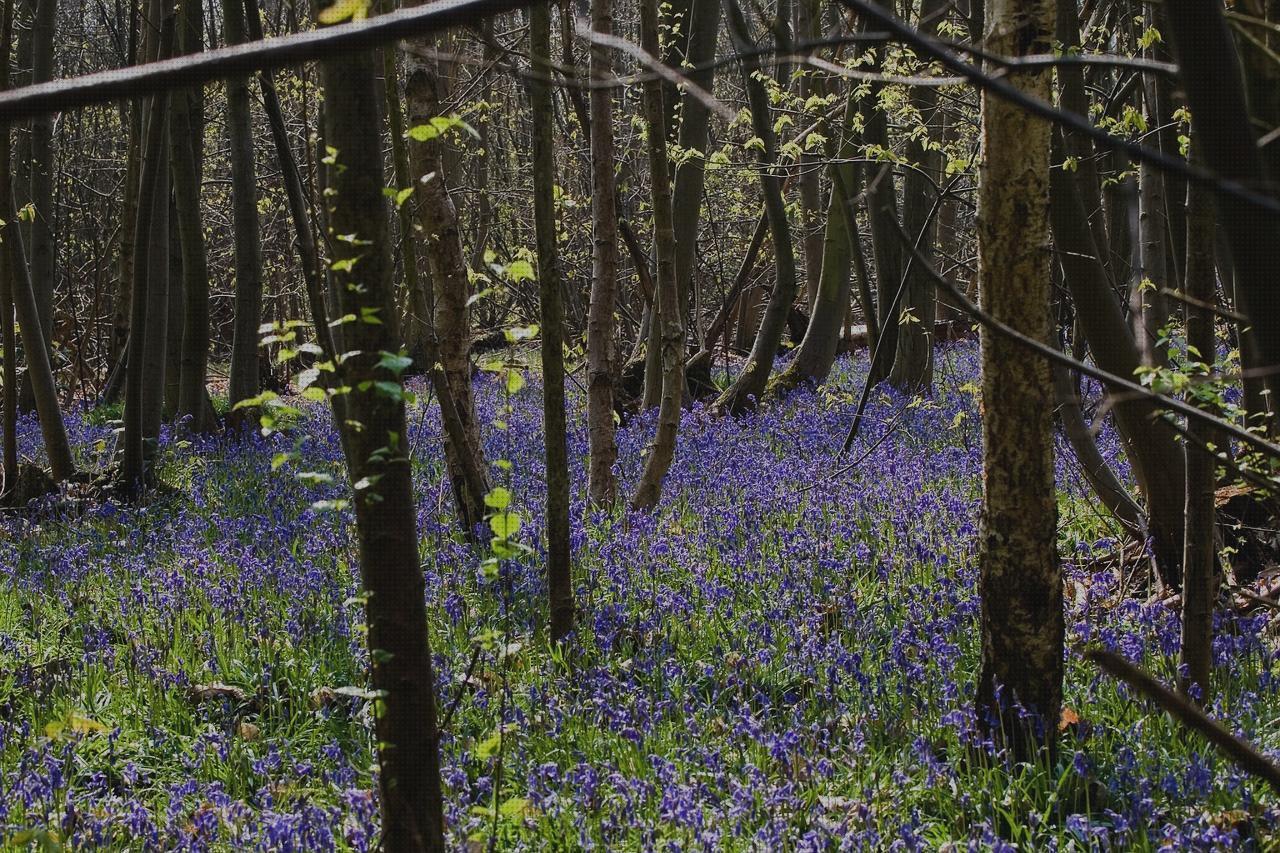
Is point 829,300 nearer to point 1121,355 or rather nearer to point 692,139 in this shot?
point 692,139

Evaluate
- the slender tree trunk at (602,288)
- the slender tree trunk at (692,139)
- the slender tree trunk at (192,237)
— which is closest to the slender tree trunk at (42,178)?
the slender tree trunk at (192,237)

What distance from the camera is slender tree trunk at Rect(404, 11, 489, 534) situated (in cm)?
553

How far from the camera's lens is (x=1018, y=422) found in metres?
3.04

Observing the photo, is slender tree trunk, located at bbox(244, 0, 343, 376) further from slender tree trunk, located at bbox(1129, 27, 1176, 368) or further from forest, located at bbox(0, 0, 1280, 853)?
slender tree trunk, located at bbox(1129, 27, 1176, 368)

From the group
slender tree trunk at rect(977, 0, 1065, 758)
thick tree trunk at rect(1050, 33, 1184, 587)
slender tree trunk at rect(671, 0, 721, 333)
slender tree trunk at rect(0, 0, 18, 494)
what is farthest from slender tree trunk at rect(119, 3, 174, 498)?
slender tree trunk at rect(977, 0, 1065, 758)

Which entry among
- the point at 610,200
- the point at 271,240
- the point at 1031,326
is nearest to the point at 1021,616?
the point at 1031,326

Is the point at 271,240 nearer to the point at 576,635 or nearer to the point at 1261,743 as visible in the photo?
the point at 576,635

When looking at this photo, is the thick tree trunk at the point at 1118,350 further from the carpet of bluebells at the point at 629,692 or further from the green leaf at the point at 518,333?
the green leaf at the point at 518,333

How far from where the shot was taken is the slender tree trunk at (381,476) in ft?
6.45

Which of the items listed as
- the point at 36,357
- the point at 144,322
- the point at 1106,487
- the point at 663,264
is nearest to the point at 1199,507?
the point at 1106,487

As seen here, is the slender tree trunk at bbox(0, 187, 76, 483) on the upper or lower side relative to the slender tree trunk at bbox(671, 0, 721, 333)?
lower

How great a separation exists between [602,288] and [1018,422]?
3858 millimetres

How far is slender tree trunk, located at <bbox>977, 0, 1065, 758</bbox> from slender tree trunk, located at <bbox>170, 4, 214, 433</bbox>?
8.64m

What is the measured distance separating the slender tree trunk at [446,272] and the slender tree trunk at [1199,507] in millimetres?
3293
